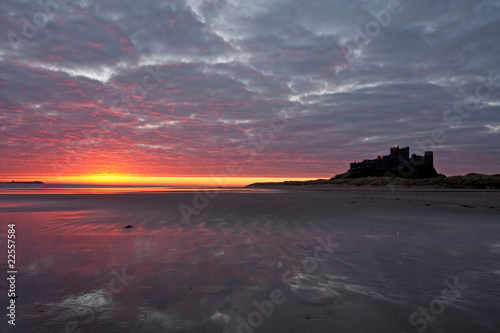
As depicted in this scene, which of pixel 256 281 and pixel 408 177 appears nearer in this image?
pixel 256 281

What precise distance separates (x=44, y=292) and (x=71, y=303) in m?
0.80

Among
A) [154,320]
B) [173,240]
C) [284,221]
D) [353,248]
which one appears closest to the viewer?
[154,320]

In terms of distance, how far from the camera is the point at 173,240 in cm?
889

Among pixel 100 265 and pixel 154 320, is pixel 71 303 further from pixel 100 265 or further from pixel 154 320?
pixel 100 265

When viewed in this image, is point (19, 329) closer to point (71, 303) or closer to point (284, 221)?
point (71, 303)

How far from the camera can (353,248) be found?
7.81 m

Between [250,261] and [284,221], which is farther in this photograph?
[284,221]

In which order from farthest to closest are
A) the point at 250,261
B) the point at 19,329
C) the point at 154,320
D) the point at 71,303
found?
the point at 250,261 < the point at 71,303 < the point at 154,320 < the point at 19,329

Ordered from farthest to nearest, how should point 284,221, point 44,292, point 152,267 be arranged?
point 284,221
point 152,267
point 44,292

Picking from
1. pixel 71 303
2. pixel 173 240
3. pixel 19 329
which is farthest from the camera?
pixel 173 240

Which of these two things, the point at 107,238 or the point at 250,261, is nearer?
the point at 250,261

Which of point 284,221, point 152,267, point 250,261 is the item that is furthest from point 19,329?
point 284,221

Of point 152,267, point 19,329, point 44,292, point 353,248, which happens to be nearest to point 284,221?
point 353,248

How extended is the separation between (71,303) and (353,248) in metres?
6.31
